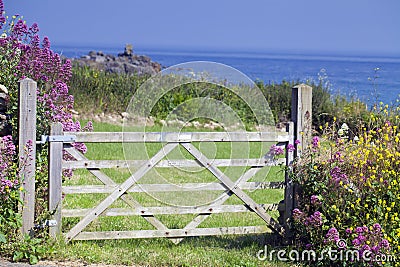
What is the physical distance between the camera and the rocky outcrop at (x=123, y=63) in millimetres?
23772

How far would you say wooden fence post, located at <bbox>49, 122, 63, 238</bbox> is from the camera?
6107 millimetres

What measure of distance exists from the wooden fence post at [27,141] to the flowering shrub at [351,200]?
269 cm

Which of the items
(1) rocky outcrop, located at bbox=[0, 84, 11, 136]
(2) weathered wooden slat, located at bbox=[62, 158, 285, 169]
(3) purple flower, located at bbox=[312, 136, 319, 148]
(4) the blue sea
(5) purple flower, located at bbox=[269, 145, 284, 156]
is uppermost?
(1) rocky outcrop, located at bbox=[0, 84, 11, 136]

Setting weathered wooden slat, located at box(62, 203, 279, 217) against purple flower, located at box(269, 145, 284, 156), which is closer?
weathered wooden slat, located at box(62, 203, 279, 217)

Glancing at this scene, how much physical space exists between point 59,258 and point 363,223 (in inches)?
117

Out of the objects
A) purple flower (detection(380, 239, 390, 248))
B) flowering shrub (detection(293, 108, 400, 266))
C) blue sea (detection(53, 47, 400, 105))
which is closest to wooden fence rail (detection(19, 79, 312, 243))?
flowering shrub (detection(293, 108, 400, 266))

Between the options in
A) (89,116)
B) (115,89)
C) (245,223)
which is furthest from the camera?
(115,89)

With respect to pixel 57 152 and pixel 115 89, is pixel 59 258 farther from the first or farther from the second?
pixel 115 89

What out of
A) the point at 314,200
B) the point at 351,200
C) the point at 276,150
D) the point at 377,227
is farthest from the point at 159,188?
→ the point at 377,227

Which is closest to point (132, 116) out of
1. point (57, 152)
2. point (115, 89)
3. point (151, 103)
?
point (151, 103)

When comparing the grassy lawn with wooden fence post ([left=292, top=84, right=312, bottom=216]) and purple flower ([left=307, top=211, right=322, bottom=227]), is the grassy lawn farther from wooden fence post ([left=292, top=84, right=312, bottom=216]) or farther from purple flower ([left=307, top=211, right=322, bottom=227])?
purple flower ([left=307, top=211, right=322, bottom=227])

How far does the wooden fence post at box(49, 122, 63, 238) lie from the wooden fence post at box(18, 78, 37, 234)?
17 centimetres

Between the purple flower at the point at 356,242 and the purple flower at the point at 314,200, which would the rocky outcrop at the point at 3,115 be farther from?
the purple flower at the point at 356,242

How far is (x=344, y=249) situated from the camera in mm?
5922
